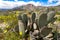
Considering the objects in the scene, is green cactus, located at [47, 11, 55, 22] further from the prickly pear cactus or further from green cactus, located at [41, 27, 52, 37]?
the prickly pear cactus

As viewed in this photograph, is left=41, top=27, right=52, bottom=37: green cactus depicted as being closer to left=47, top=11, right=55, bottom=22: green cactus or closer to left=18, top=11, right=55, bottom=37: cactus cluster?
left=18, top=11, right=55, bottom=37: cactus cluster

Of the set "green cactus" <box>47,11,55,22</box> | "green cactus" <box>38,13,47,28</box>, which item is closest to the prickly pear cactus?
"green cactus" <box>38,13,47,28</box>

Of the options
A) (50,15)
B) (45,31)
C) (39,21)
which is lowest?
(45,31)

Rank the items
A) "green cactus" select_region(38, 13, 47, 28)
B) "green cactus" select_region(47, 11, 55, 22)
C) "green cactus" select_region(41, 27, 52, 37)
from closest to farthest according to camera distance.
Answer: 1. "green cactus" select_region(41, 27, 52, 37)
2. "green cactus" select_region(38, 13, 47, 28)
3. "green cactus" select_region(47, 11, 55, 22)

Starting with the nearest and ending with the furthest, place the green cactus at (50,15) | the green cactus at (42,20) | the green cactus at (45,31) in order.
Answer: the green cactus at (45,31) → the green cactus at (42,20) → the green cactus at (50,15)

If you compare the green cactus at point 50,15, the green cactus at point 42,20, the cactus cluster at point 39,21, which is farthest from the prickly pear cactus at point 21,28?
the green cactus at point 50,15

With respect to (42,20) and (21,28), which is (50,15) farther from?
(21,28)

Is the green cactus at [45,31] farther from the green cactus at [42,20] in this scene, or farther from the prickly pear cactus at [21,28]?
the prickly pear cactus at [21,28]

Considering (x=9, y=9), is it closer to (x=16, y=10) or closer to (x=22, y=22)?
(x=16, y=10)

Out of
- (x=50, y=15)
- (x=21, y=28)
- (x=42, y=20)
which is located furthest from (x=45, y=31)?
(x=21, y=28)

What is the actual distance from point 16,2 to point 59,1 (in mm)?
1175

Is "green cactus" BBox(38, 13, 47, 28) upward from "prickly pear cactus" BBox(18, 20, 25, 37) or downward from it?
upward

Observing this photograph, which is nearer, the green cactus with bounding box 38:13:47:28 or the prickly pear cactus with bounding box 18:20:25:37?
the green cactus with bounding box 38:13:47:28

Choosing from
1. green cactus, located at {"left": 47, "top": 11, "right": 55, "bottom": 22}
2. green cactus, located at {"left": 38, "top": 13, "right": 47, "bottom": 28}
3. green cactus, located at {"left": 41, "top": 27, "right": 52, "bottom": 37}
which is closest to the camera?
green cactus, located at {"left": 41, "top": 27, "right": 52, "bottom": 37}
